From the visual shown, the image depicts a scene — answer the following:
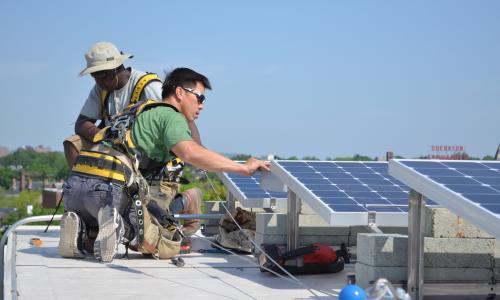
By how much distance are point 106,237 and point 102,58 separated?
192cm

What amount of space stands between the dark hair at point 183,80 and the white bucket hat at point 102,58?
1.02 meters

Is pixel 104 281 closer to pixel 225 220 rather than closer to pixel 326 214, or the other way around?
pixel 326 214

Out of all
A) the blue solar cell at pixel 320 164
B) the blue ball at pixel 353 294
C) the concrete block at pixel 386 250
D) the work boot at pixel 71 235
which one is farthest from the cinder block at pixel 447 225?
the work boot at pixel 71 235

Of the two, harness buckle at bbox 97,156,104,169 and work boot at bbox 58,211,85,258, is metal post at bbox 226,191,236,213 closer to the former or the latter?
work boot at bbox 58,211,85,258

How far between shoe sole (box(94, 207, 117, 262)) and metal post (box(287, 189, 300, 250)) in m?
1.50

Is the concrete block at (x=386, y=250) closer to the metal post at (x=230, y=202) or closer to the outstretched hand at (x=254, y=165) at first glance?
the outstretched hand at (x=254, y=165)

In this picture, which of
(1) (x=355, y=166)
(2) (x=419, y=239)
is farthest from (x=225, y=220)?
(2) (x=419, y=239)

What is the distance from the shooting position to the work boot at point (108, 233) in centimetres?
697

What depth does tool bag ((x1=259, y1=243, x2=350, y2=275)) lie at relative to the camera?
267 inches

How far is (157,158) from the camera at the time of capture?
7246mm

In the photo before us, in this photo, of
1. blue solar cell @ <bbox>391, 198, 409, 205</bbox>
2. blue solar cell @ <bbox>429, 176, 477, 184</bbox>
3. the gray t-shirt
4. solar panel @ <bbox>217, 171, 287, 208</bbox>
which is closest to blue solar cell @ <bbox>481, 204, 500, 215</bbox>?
blue solar cell @ <bbox>429, 176, 477, 184</bbox>

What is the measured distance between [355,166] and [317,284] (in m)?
2.02

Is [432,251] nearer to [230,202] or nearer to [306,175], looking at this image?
[306,175]

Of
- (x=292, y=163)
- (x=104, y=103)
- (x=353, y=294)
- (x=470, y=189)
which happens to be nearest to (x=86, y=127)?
(x=104, y=103)
